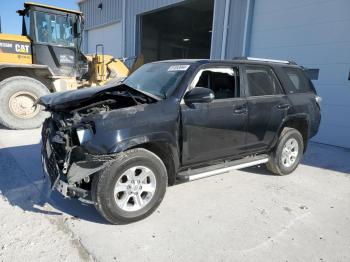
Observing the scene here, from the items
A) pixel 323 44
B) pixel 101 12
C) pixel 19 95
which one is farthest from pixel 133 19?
pixel 323 44

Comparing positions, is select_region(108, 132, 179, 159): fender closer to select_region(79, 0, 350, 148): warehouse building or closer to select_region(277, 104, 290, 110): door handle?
select_region(277, 104, 290, 110): door handle

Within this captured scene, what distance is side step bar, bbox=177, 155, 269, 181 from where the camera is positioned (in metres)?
3.55

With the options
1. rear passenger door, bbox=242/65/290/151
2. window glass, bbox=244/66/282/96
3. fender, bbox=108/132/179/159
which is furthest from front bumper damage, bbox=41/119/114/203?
window glass, bbox=244/66/282/96

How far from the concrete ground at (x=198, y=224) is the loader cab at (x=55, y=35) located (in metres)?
4.24

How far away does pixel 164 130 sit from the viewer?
3260 mm

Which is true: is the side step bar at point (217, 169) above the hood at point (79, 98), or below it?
below

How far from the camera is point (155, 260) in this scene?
103 inches

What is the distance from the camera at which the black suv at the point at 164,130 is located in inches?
116

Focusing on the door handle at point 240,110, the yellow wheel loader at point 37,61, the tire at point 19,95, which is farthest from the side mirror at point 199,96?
the tire at point 19,95

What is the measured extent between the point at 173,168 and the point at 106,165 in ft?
2.84

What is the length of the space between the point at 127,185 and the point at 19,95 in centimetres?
578

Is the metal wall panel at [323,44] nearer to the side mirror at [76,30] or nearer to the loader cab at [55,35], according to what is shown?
the side mirror at [76,30]

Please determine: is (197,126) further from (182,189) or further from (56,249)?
(56,249)

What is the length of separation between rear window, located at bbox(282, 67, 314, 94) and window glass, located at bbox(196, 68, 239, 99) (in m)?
1.19
